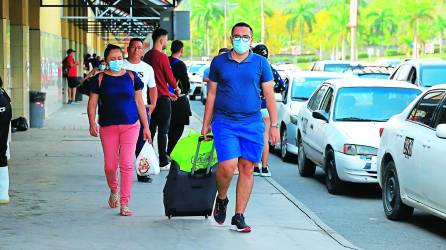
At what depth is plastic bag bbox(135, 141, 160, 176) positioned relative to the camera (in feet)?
38.4

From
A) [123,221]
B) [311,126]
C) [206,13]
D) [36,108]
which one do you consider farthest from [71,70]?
[206,13]

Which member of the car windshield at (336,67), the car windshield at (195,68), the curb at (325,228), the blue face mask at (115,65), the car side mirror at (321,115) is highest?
the blue face mask at (115,65)

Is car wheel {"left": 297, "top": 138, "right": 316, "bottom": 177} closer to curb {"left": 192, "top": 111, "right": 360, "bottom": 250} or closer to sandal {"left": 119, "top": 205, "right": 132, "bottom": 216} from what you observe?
curb {"left": 192, "top": 111, "right": 360, "bottom": 250}

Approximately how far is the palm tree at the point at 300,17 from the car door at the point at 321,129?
142 m

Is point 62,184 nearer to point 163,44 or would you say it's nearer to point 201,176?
point 163,44

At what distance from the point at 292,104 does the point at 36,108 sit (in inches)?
319

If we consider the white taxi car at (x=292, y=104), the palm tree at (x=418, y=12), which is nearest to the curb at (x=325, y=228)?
the white taxi car at (x=292, y=104)

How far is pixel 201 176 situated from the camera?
9492mm

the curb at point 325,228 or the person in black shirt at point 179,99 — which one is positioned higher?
the person in black shirt at point 179,99

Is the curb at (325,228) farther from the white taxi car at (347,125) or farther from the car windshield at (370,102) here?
the car windshield at (370,102)

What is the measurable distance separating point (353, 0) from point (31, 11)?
29.1 meters

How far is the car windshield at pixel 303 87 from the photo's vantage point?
18.4m

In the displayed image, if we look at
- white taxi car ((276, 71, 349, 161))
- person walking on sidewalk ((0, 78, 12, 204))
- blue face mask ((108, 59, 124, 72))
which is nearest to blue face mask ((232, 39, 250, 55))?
blue face mask ((108, 59, 124, 72))

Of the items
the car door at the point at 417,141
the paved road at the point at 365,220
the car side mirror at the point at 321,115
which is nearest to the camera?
the paved road at the point at 365,220
